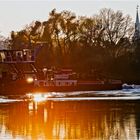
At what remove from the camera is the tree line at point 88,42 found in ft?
352

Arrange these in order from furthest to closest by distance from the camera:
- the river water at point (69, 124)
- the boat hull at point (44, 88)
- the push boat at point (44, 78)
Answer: the push boat at point (44, 78)
the boat hull at point (44, 88)
the river water at point (69, 124)

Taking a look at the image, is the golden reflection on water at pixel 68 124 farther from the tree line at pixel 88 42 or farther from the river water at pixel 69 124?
the tree line at pixel 88 42

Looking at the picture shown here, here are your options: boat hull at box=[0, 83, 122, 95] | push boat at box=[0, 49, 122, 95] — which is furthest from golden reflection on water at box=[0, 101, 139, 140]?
push boat at box=[0, 49, 122, 95]

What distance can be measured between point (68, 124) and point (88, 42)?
79345mm

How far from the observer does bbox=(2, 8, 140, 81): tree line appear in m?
107

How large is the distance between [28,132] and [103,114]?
1142cm

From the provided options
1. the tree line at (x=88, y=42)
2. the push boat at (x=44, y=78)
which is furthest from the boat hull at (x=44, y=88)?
the tree line at (x=88, y=42)

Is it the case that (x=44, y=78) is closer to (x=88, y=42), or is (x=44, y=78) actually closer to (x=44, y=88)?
(x=44, y=88)

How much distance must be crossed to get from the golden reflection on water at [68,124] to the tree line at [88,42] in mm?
65552

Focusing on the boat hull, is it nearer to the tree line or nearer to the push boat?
the push boat

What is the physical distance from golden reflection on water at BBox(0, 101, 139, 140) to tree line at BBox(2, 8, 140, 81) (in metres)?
65.6

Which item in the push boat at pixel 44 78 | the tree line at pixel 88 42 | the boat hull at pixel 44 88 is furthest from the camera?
the tree line at pixel 88 42

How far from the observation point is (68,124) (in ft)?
103

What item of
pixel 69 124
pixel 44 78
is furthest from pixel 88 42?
pixel 69 124
